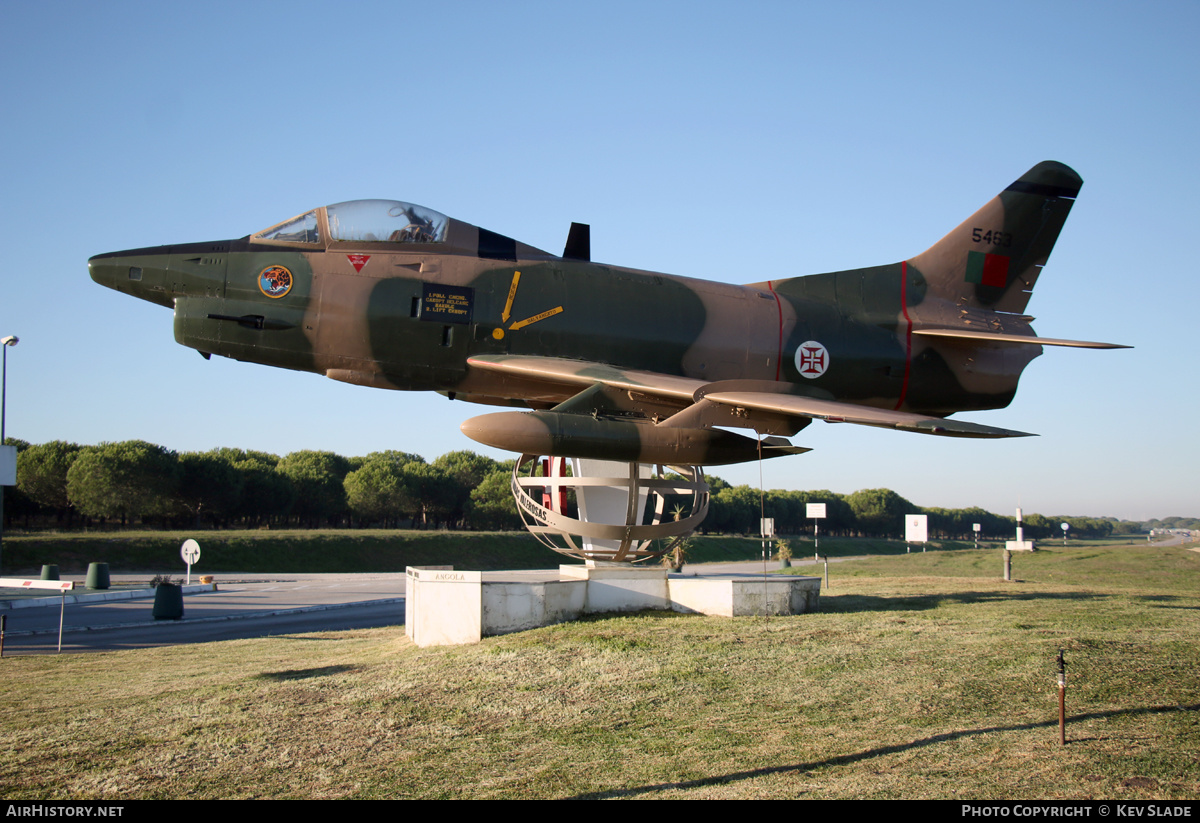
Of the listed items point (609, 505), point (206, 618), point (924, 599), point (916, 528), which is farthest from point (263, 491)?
point (924, 599)

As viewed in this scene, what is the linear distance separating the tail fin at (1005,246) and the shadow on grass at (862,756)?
298 inches

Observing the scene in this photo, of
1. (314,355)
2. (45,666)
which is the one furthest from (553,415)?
(45,666)

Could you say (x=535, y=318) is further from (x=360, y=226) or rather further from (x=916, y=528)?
(x=916, y=528)

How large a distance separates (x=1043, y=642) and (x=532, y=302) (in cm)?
927

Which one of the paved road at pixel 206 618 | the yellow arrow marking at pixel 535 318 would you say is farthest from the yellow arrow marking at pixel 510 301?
the paved road at pixel 206 618

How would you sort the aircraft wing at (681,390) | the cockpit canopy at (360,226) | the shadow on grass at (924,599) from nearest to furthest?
the aircraft wing at (681,390)
the cockpit canopy at (360,226)
the shadow on grass at (924,599)

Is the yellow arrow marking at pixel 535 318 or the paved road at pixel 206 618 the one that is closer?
the yellow arrow marking at pixel 535 318

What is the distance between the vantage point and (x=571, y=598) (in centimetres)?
1666

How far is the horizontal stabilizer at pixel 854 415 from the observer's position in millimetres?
9156

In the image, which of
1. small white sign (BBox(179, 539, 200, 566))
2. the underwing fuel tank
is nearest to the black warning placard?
the underwing fuel tank

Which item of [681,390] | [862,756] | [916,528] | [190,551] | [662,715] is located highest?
[681,390]

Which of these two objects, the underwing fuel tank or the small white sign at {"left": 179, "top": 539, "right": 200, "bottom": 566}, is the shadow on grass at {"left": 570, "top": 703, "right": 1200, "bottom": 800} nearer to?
the underwing fuel tank

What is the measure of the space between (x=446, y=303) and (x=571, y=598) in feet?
24.8

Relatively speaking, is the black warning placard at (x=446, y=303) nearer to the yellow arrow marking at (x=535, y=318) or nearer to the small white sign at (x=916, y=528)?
the yellow arrow marking at (x=535, y=318)
